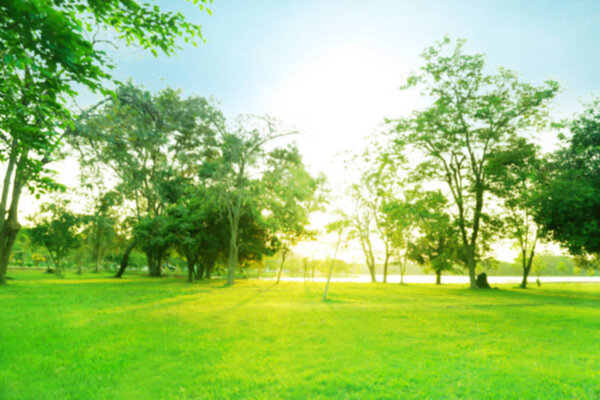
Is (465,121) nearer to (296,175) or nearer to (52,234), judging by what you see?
(296,175)

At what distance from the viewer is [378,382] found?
6469 mm

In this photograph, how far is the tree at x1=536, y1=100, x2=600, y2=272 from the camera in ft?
96.5

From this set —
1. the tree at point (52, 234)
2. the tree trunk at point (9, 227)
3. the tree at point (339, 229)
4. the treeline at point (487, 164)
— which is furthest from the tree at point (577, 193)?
the tree at point (52, 234)

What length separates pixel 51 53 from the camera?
27.0 ft

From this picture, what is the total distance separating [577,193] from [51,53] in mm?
34825

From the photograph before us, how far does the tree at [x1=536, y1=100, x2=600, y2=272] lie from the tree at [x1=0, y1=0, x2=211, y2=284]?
31.1 m

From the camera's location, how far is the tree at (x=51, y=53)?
7379 mm

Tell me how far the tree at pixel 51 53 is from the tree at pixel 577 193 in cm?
3112

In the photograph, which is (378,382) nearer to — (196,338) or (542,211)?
(196,338)

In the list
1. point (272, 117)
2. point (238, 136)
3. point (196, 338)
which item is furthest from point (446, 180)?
point (196, 338)

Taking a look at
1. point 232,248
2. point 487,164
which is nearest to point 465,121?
point 487,164

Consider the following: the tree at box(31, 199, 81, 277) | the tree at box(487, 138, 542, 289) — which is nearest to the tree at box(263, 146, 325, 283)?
the tree at box(487, 138, 542, 289)

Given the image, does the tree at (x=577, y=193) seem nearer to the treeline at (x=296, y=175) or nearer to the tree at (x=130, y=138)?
the treeline at (x=296, y=175)

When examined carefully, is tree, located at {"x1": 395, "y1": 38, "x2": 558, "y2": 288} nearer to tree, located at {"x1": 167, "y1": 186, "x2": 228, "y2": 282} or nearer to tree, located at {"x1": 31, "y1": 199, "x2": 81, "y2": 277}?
tree, located at {"x1": 167, "y1": 186, "x2": 228, "y2": 282}
